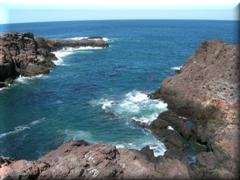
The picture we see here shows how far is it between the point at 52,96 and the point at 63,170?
119 feet

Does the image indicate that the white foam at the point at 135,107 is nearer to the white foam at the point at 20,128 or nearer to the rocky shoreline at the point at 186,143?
the rocky shoreline at the point at 186,143

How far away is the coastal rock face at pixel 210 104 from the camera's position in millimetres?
36250

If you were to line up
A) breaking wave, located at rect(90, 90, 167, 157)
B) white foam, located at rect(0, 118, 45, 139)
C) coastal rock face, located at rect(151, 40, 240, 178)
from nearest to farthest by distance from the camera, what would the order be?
coastal rock face, located at rect(151, 40, 240, 178)
breaking wave, located at rect(90, 90, 167, 157)
white foam, located at rect(0, 118, 45, 139)

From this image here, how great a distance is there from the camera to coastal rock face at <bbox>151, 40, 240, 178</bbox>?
3625 cm

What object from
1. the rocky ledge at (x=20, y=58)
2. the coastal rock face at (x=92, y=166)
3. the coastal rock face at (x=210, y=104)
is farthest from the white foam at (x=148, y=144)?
the rocky ledge at (x=20, y=58)

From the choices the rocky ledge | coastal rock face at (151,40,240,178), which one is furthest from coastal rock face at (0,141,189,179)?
the rocky ledge

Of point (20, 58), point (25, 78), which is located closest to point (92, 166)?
point (25, 78)

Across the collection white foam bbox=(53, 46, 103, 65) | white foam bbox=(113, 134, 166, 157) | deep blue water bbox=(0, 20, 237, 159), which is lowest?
white foam bbox=(113, 134, 166, 157)

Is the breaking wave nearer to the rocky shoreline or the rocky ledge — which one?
the rocky shoreline

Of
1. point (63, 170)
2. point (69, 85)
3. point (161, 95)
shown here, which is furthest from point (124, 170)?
point (69, 85)

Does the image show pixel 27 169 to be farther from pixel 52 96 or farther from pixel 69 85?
pixel 69 85

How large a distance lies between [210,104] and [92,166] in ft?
76.0

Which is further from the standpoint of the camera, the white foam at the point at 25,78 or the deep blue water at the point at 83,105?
the white foam at the point at 25,78

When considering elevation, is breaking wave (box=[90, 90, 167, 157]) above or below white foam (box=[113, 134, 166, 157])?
above
